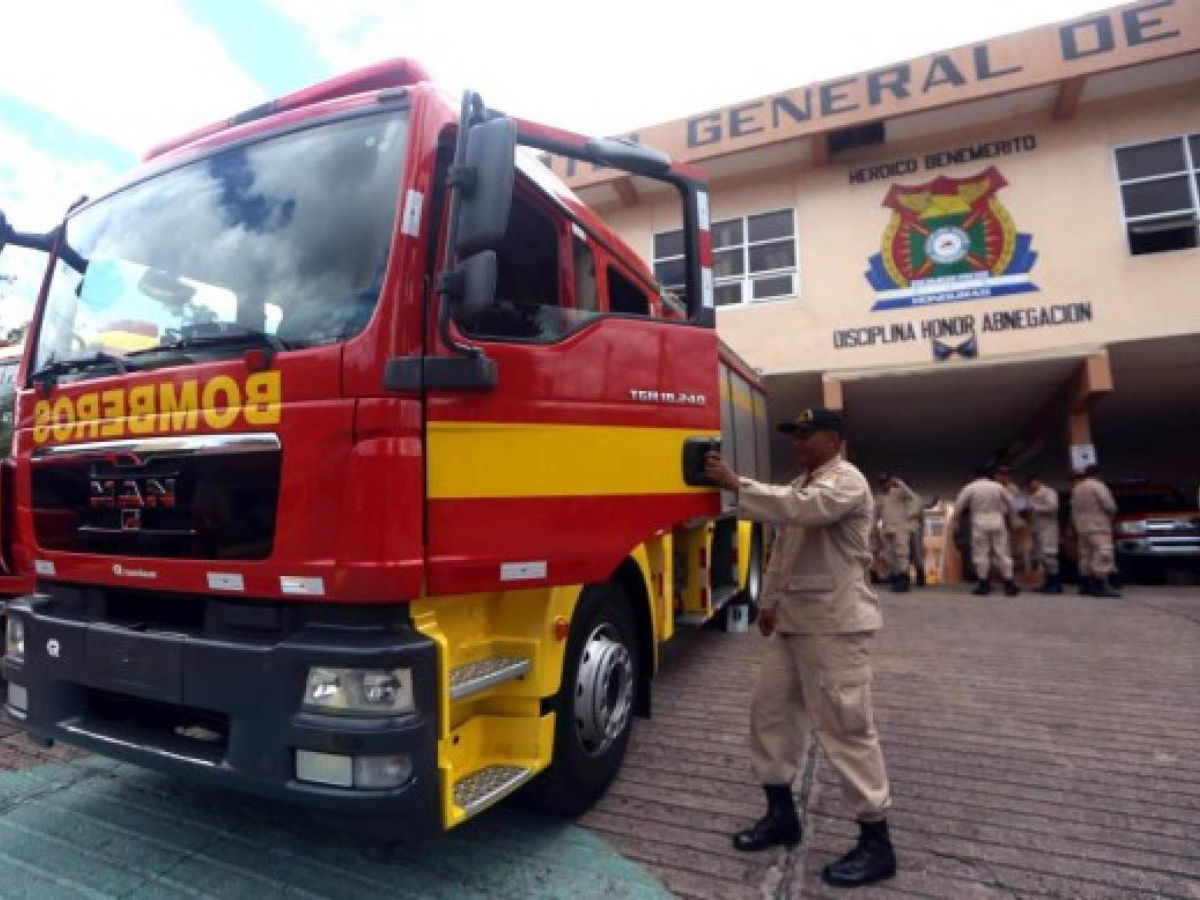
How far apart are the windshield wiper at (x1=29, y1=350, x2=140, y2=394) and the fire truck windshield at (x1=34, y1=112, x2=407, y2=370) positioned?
38 millimetres

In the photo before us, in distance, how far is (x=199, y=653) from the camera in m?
2.20

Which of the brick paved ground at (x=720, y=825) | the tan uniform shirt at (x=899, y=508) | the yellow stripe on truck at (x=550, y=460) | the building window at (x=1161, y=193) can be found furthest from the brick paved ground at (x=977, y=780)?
the building window at (x=1161, y=193)

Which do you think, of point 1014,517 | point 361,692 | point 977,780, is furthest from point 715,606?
point 1014,517

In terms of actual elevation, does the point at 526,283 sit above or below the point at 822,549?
above

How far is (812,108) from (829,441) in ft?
31.6

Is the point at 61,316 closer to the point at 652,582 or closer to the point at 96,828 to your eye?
the point at 96,828

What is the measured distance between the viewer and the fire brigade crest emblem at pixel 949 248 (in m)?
10.2

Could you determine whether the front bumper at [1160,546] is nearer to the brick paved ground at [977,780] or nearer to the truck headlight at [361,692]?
the brick paved ground at [977,780]

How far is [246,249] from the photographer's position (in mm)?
2469

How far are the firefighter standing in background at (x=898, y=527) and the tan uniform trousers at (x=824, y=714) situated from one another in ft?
24.9

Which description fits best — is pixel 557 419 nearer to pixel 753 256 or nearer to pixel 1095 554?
pixel 1095 554

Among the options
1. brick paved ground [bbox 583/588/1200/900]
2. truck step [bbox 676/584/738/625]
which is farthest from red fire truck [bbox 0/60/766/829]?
truck step [bbox 676/584/738/625]

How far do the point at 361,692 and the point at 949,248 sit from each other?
35.9 feet

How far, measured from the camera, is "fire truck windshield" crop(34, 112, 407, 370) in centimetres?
228
